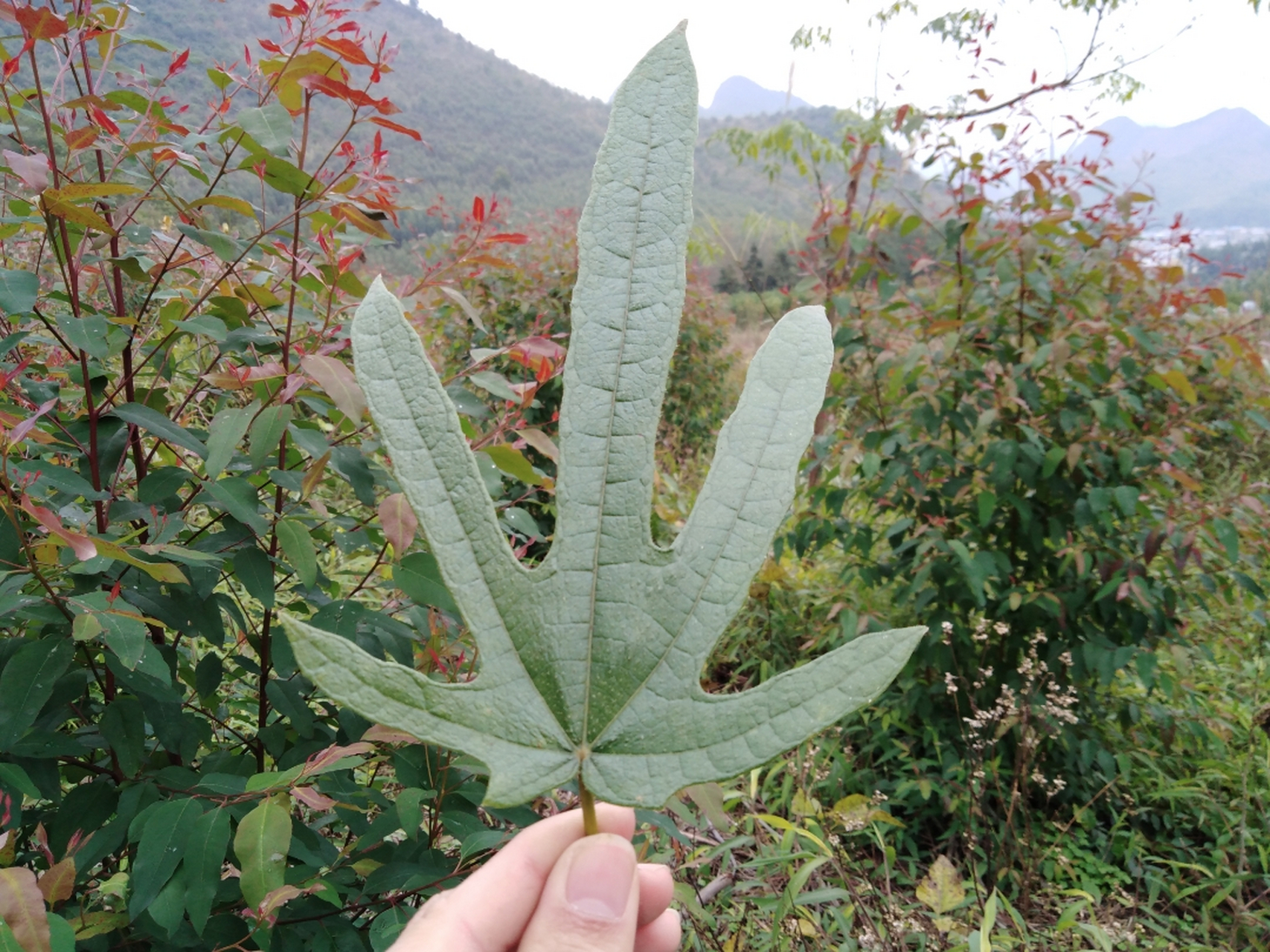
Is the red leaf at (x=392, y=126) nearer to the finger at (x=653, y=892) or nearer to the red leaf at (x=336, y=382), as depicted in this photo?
the red leaf at (x=336, y=382)

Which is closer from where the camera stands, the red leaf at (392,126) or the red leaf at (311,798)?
the red leaf at (311,798)

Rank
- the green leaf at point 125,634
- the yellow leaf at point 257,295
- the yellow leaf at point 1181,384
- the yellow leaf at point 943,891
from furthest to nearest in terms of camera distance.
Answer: the yellow leaf at point 1181,384 < the yellow leaf at point 943,891 < the yellow leaf at point 257,295 < the green leaf at point 125,634

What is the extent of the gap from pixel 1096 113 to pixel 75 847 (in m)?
3.18

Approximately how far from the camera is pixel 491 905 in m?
0.76

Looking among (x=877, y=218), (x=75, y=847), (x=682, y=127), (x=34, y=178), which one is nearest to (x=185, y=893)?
(x=75, y=847)

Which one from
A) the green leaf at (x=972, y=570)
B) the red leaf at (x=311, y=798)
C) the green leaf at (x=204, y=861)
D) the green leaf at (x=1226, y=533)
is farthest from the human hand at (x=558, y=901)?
the green leaf at (x=1226, y=533)

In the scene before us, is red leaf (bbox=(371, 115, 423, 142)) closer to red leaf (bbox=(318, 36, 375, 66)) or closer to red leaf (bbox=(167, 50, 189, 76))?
red leaf (bbox=(318, 36, 375, 66))

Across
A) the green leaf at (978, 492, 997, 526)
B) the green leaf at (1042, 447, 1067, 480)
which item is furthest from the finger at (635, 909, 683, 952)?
the green leaf at (1042, 447, 1067, 480)

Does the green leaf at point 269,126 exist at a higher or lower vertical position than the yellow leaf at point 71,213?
higher

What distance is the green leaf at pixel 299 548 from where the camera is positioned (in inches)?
41.6

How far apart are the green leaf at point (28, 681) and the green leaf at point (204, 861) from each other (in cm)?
25

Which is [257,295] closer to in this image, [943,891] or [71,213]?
[71,213]

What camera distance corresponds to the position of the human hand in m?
0.65

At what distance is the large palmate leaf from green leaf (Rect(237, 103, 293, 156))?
68 centimetres
